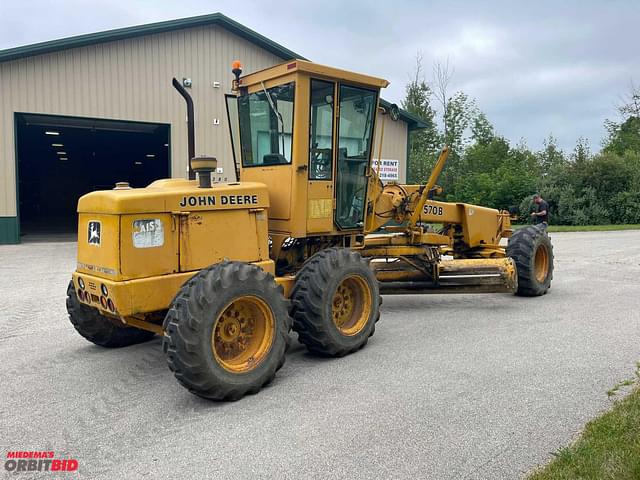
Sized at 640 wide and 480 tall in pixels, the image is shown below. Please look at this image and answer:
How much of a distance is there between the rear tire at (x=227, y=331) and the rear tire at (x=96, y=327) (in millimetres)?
1683

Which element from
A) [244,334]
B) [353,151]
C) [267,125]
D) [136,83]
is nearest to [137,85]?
[136,83]

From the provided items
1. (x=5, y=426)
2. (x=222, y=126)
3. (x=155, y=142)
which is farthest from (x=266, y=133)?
(x=155, y=142)

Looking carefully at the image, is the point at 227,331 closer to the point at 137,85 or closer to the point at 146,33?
the point at 137,85

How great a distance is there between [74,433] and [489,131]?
4324cm

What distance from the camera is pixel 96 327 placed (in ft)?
18.7

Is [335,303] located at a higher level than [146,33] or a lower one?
lower

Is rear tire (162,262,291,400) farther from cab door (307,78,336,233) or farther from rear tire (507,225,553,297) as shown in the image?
rear tire (507,225,553,297)

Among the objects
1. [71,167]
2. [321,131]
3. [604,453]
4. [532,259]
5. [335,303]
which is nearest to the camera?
[604,453]

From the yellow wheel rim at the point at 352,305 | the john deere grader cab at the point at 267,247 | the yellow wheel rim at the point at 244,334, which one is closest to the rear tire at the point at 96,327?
the john deere grader cab at the point at 267,247

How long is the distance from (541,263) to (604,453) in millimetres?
6039

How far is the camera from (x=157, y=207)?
459 cm

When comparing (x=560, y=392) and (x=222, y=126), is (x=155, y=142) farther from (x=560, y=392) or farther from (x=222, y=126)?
(x=560, y=392)

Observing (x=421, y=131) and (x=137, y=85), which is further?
(x=421, y=131)
